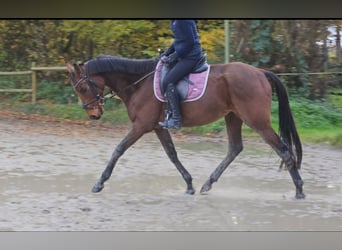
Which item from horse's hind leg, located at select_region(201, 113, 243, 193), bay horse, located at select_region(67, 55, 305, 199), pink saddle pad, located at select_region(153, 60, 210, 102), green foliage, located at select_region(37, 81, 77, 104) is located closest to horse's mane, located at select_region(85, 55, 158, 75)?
bay horse, located at select_region(67, 55, 305, 199)

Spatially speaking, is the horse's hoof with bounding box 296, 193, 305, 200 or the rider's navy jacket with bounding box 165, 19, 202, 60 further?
the horse's hoof with bounding box 296, 193, 305, 200

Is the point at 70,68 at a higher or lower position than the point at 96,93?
higher

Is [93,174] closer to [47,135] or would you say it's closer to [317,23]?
[47,135]

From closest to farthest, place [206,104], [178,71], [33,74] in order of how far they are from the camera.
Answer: [178,71]
[206,104]
[33,74]

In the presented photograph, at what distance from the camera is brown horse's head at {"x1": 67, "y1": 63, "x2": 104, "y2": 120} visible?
484cm

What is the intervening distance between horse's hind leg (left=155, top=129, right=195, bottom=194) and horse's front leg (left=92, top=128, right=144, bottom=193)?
6.2 inches

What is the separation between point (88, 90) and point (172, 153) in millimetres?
807

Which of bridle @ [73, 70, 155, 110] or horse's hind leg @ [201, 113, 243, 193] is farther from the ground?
bridle @ [73, 70, 155, 110]

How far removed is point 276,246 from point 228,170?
0.68 meters

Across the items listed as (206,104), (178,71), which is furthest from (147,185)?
(178,71)

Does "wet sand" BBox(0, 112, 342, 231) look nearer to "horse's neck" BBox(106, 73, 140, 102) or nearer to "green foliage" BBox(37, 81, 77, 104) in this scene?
"green foliage" BBox(37, 81, 77, 104)

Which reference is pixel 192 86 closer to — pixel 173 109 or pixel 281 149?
pixel 173 109

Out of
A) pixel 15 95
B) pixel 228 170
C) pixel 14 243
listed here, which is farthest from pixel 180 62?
pixel 14 243

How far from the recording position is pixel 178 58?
15.5 feet
